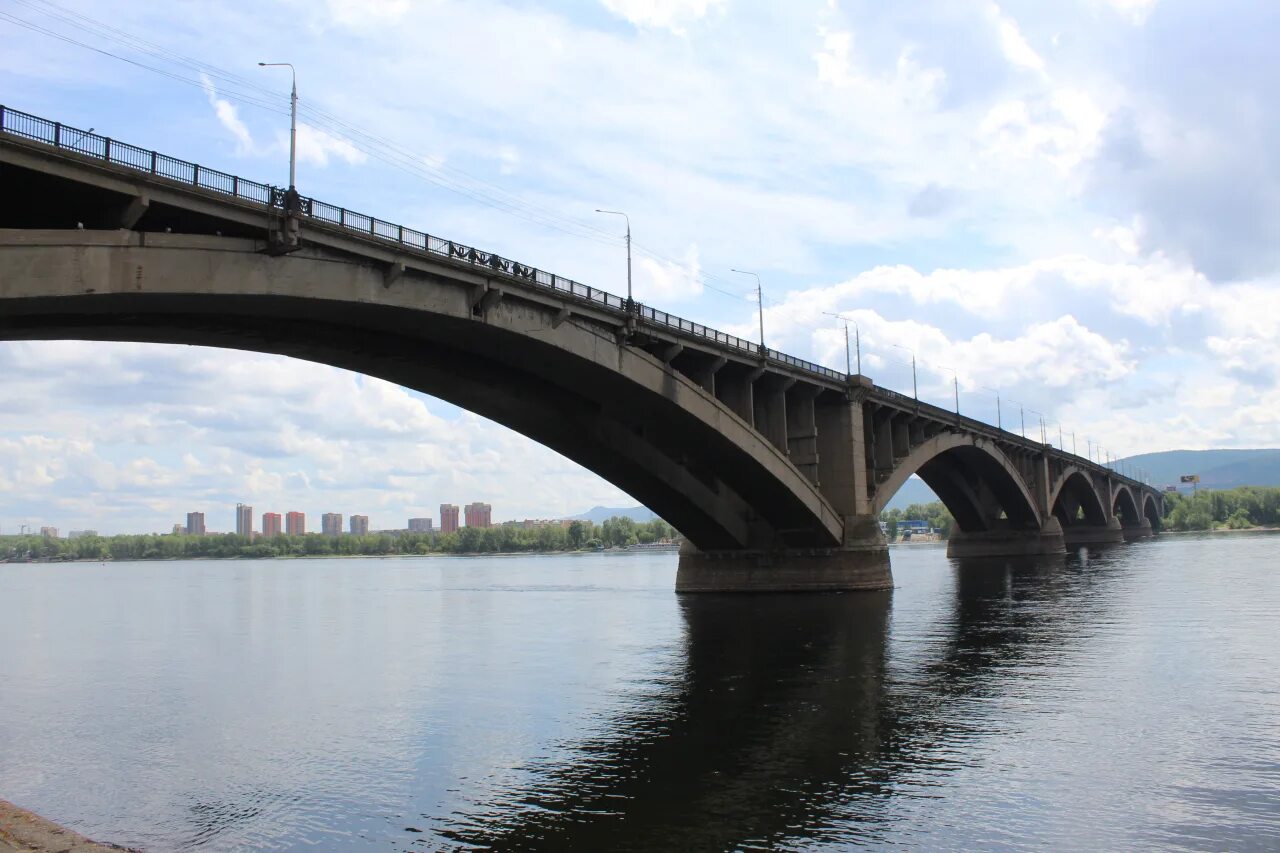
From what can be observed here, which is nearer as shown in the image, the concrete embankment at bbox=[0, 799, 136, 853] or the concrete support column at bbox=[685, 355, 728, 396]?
the concrete embankment at bbox=[0, 799, 136, 853]

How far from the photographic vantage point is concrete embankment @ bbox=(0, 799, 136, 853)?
12164 millimetres

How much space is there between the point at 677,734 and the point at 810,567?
127 feet

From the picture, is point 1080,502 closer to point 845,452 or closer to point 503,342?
point 845,452

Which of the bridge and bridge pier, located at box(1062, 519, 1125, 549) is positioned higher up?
the bridge

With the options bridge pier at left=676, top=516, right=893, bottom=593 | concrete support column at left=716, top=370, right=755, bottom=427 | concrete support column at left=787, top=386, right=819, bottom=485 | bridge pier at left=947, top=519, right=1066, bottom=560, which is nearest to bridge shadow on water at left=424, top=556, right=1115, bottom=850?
concrete support column at left=716, top=370, right=755, bottom=427

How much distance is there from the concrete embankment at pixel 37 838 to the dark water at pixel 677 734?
1.19 meters

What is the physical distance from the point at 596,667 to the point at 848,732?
1254 cm

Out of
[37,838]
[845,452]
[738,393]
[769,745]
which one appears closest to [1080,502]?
[845,452]

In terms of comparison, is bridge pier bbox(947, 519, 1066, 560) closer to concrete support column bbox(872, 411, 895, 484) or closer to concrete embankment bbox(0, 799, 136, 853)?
concrete support column bbox(872, 411, 895, 484)

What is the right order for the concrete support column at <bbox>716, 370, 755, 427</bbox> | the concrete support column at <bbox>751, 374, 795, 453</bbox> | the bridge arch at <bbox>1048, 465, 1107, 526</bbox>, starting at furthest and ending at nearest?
1. the bridge arch at <bbox>1048, 465, 1107, 526</bbox>
2. the concrete support column at <bbox>751, 374, 795, 453</bbox>
3. the concrete support column at <bbox>716, 370, 755, 427</bbox>

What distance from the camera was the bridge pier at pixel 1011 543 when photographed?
10662 cm

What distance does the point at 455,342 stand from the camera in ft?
132

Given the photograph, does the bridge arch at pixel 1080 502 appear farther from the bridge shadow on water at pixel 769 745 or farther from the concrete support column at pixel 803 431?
the bridge shadow on water at pixel 769 745

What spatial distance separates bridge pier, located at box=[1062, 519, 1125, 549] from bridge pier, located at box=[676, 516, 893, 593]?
98391mm
